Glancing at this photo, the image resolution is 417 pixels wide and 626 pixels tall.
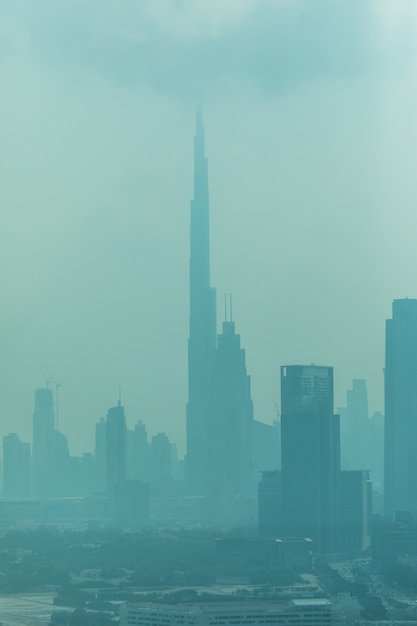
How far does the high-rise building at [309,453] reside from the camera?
22.8 meters

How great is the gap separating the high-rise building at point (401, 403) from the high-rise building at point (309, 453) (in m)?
2.19

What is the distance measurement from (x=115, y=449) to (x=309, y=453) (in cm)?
675

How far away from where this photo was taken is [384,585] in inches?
709

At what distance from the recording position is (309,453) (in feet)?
77.6

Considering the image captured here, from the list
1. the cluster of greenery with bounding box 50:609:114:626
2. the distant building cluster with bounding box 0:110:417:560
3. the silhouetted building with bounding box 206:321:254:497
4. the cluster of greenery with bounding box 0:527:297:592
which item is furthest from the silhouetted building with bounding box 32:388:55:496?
the cluster of greenery with bounding box 50:609:114:626

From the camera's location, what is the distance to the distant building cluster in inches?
920

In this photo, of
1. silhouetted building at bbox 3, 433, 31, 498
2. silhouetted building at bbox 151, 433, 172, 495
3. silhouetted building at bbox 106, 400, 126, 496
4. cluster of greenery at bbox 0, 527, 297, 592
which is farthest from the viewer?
silhouetted building at bbox 3, 433, 31, 498

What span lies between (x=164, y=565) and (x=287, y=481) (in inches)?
157

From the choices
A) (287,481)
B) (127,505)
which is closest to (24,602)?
(287,481)

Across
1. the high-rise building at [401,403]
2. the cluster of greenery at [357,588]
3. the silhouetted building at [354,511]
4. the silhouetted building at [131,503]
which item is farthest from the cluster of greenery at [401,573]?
the silhouetted building at [131,503]

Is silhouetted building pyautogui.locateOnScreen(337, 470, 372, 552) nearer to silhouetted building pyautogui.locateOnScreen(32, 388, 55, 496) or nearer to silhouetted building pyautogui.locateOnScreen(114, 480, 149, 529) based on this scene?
silhouetted building pyautogui.locateOnScreen(114, 480, 149, 529)

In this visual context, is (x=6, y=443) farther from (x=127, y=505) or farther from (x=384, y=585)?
(x=384, y=585)

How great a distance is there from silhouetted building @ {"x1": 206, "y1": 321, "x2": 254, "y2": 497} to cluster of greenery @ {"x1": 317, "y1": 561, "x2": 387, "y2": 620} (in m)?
8.06

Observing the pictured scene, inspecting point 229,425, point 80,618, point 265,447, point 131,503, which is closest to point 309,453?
point 265,447
